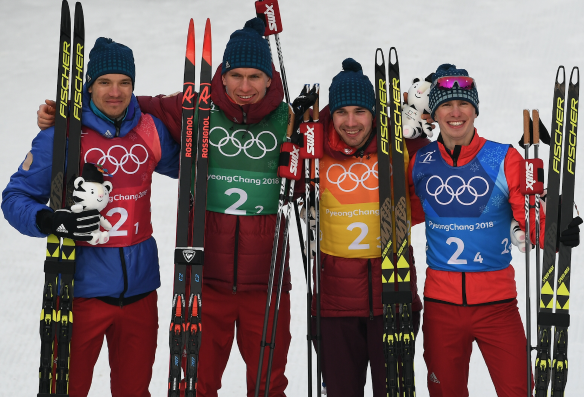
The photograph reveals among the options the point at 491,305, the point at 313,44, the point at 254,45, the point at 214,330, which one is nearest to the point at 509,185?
the point at 491,305

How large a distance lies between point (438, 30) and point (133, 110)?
7.67m

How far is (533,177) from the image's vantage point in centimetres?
271

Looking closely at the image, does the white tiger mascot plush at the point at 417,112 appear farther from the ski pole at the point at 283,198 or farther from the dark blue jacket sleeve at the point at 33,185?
the dark blue jacket sleeve at the point at 33,185

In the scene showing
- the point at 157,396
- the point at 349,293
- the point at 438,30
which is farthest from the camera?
the point at 438,30

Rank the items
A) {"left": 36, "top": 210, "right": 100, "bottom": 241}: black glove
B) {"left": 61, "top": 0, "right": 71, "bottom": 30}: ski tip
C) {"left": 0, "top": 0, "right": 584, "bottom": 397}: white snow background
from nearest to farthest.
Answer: {"left": 36, "top": 210, "right": 100, "bottom": 241}: black glove → {"left": 61, "top": 0, "right": 71, "bottom": 30}: ski tip → {"left": 0, "top": 0, "right": 584, "bottom": 397}: white snow background

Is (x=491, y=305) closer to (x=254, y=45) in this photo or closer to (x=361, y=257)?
(x=361, y=257)

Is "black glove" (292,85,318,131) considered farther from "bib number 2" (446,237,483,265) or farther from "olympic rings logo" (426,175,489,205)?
"bib number 2" (446,237,483,265)

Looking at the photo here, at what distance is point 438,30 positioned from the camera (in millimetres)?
9773

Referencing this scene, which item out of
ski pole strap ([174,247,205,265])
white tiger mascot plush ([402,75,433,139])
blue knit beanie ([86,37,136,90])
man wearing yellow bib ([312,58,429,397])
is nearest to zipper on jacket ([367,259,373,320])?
man wearing yellow bib ([312,58,429,397])

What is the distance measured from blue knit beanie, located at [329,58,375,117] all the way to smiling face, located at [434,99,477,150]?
1.02ft

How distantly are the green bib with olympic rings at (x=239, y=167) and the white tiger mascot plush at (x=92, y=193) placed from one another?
496 mm

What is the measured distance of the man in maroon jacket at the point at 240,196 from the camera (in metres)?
2.99

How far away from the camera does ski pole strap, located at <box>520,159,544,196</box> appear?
2709 millimetres

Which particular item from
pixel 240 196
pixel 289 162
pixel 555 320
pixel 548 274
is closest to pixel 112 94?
pixel 240 196
